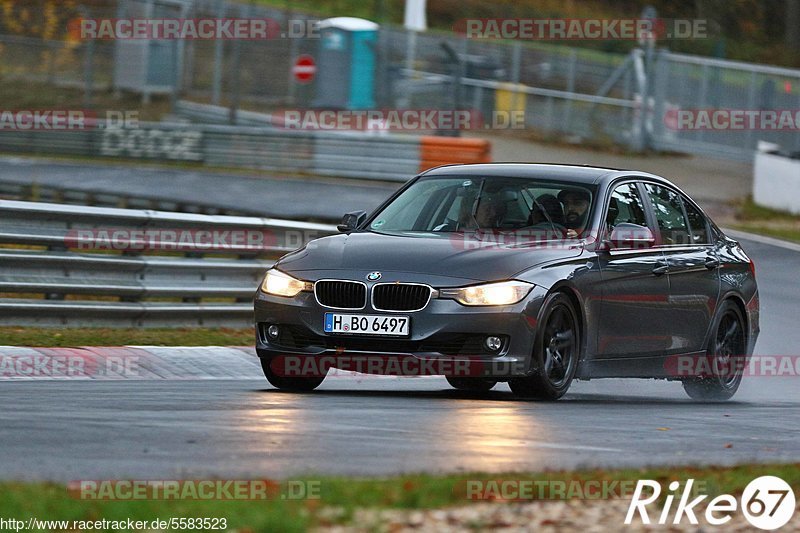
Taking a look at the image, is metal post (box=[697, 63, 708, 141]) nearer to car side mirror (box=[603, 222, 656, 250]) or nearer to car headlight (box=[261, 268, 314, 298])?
car side mirror (box=[603, 222, 656, 250])

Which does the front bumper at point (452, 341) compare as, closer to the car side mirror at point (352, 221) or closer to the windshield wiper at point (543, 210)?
the windshield wiper at point (543, 210)

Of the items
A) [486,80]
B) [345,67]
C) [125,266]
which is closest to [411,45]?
[486,80]

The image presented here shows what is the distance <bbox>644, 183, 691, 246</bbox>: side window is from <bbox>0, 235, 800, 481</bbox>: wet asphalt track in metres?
1.13

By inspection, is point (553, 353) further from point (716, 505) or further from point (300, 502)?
point (300, 502)

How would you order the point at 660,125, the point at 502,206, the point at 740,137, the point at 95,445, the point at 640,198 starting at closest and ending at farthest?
the point at 95,445 → the point at 502,206 → the point at 640,198 → the point at 740,137 → the point at 660,125

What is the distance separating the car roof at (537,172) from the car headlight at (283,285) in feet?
5.05

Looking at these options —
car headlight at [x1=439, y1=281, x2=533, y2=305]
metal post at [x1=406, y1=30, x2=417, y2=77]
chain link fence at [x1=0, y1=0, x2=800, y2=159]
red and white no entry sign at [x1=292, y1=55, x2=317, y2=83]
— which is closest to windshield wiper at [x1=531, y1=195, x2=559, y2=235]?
car headlight at [x1=439, y1=281, x2=533, y2=305]

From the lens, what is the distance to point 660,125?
36406 millimetres

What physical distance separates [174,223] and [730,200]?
17180 millimetres

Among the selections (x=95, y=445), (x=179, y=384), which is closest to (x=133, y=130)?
(x=179, y=384)

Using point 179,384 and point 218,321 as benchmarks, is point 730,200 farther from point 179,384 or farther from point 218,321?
point 179,384

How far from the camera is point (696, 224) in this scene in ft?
38.6

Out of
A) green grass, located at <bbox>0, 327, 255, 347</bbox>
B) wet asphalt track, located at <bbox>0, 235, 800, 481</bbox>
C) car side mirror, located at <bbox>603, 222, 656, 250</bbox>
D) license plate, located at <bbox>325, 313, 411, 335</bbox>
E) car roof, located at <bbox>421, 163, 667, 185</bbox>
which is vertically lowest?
green grass, located at <bbox>0, 327, 255, 347</bbox>

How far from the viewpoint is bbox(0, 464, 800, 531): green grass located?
536cm
